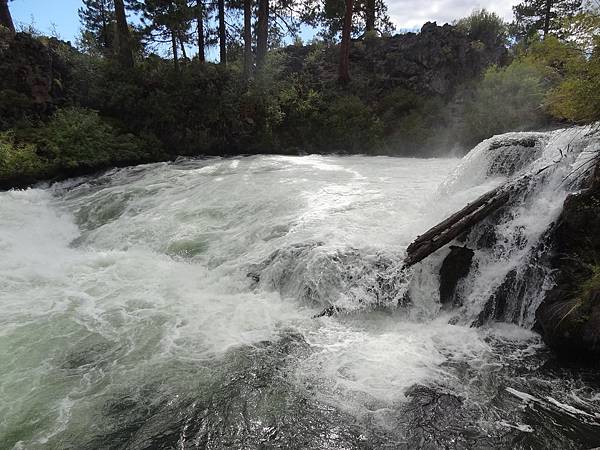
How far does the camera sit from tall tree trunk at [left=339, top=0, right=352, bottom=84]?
18688 millimetres

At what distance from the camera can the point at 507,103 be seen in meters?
16.0

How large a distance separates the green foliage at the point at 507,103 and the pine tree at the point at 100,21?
20.0 meters

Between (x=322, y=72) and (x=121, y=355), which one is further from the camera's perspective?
(x=322, y=72)

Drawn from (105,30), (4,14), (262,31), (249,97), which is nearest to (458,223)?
(249,97)

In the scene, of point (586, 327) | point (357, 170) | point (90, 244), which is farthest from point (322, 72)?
point (586, 327)

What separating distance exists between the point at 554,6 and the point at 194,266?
28497 millimetres

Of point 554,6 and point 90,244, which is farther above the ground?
point 554,6

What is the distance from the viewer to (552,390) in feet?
15.3

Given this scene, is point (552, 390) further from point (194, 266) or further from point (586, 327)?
point (194, 266)

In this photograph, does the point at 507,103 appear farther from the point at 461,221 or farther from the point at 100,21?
the point at 100,21

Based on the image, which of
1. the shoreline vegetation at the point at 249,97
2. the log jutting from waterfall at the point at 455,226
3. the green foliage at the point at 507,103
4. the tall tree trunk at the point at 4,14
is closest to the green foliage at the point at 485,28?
the shoreline vegetation at the point at 249,97

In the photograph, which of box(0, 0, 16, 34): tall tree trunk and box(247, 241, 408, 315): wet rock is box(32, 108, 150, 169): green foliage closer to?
box(0, 0, 16, 34): tall tree trunk

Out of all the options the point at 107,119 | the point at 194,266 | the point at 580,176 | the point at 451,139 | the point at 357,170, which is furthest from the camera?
the point at 451,139

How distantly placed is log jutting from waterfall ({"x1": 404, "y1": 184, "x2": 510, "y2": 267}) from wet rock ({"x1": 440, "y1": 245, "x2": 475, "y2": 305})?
26cm
